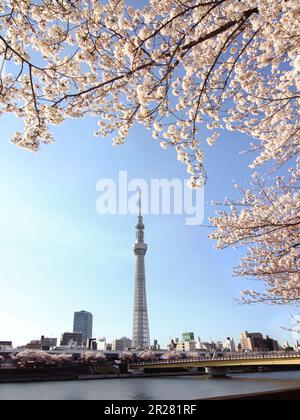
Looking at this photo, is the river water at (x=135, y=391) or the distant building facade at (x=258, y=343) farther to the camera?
the distant building facade at (x=258, y=343)

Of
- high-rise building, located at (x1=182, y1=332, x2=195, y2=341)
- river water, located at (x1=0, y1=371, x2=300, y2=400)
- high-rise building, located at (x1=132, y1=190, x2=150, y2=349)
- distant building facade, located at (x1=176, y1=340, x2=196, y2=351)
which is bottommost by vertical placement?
distant building facade, located at (x1=176, y1=340, x2=196, y2=351)

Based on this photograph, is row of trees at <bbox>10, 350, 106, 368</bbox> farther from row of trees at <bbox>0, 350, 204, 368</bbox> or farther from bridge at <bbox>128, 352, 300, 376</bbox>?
bridge at <bbox>128, 352, 300, 376</bbox>

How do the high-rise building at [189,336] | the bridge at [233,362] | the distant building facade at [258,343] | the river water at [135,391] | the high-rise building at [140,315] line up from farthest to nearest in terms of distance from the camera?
the high-rise building at [189,336] < the distant building facade at [258,343] < the high-rise building at [140,315] < the bridge at [233,362] < the river water at [135,391]

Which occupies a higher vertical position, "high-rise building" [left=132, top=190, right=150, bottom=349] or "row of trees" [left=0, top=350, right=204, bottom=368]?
"high-rise building" [left=132, top=190, right=150, bottom=349]

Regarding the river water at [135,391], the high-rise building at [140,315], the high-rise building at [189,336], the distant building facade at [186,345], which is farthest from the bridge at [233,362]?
→ the high-rise building at [189,336]

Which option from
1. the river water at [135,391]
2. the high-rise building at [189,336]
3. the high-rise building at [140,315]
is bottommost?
the high-rise building at [189,336]

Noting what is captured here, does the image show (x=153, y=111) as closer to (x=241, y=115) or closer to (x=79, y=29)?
(x=79, y=29)

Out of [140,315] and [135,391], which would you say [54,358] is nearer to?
[140,315]

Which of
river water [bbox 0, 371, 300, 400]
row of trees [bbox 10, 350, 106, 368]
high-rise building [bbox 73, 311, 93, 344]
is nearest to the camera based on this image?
river water [bbox 0, 371, 300, 400]

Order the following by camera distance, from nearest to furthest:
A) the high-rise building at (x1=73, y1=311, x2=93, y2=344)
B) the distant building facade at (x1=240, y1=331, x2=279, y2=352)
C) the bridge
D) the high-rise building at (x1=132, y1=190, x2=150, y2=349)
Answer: the bridge → the high-rise building at (x1=132, y1=190, x2=150, y2=349) → the distant building facade at (x1=240, y1=331, x2=279, y2=352) → the high-rise building at (x1=73, y1=311, x2=93, y2=344)

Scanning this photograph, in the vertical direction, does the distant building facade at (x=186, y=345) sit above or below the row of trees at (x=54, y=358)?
below

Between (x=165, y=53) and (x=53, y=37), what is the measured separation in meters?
1.28

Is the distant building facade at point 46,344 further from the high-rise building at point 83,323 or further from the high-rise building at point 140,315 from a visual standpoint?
the high-rise building at point 83,323

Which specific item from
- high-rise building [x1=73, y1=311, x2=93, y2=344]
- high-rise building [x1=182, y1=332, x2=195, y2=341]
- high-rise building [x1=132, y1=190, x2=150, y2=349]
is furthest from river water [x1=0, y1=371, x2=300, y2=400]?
high-rise building [x1=73, y1=311, x2=93, y2=344]
